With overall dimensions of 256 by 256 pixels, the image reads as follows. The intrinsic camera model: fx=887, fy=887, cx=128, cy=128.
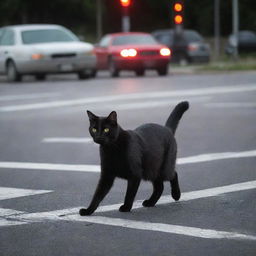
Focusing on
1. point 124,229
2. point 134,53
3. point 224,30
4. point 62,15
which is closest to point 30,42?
point 134,53

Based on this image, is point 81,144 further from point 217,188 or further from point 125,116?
point 217,188

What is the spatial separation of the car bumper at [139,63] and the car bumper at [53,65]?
180 centimetres

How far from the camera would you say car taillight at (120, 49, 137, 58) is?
89.9 feet

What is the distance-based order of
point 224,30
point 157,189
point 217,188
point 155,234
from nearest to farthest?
point 155,234 < point 157,189 < point 217,188 < point 224,30

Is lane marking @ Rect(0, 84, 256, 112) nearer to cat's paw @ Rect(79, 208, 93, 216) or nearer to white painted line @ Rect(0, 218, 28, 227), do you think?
cat's paw @ Rect(79, 208, 93, 216)

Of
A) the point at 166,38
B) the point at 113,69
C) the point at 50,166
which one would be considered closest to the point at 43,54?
the point at 113,69

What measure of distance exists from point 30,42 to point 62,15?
57.9m

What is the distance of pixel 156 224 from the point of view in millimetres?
6363

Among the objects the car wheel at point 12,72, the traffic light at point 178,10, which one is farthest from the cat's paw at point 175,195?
the traffic light at point 178,10

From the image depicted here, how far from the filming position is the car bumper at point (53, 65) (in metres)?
25.5

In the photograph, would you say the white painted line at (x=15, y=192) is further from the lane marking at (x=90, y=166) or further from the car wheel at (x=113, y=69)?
the car wheel at (x=113, y=69)

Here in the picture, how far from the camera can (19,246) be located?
5730mm

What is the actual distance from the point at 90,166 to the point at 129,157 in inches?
117

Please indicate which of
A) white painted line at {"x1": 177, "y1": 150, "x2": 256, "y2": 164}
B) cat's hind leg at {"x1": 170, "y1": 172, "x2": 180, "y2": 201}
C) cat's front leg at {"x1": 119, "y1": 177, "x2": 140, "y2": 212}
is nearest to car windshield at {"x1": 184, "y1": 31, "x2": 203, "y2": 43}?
white painted line at {"x1": 177, "y1": 150, "x2": 256, "y2": 164}
